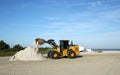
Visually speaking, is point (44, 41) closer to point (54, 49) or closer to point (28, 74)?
point (54, 49)

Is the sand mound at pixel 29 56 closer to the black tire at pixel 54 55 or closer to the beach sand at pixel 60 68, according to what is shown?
the black tire at pixel 54 55

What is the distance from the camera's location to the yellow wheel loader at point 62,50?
2830cm

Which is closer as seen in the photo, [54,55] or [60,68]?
[60,68]

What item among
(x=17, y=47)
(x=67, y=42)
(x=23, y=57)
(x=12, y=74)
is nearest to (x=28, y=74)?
(x=12, y=74)

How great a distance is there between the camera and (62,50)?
A: 2903cm

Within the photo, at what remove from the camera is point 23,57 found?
91.1ft

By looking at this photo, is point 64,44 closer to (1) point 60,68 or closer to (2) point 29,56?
(2) point 29,56

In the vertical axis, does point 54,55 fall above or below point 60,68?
above

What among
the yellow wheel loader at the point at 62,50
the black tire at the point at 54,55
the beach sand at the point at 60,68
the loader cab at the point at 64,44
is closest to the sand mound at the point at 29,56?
the black tire at the point at 54,55

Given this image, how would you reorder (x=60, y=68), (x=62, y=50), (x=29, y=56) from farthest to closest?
(x=62, y=50) < (x=29, y=56) < (x=60, y=68)

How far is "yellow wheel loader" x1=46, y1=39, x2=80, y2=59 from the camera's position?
92.9 ft

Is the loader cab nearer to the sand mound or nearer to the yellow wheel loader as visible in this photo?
the yellow wheel loader

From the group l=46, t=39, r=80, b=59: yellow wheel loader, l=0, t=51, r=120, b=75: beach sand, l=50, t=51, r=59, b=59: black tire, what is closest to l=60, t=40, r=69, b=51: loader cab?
l=46, t=39, r=80, b=59: yellow wheel loader

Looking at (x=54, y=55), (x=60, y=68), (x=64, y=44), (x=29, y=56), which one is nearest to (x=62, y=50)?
(x=64, y=44)
